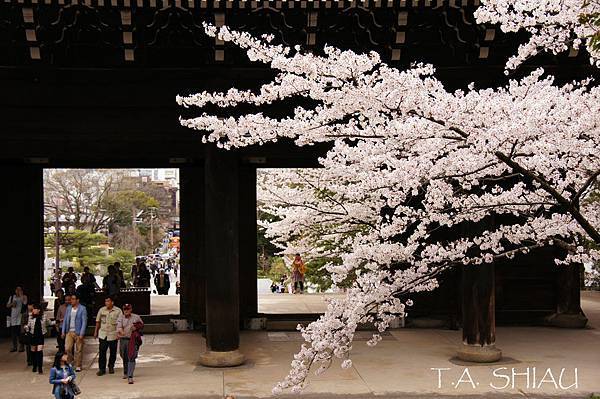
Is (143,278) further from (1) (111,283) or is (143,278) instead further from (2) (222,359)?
(2) (222,359)

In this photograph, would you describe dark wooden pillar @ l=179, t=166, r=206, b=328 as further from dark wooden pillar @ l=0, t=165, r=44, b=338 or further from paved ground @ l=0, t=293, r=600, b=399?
dark wooden pillar @ l=0, t=165, r=44, b=338

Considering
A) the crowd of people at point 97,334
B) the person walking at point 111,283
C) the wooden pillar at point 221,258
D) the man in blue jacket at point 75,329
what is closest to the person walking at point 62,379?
the crowd of people at point 97,334

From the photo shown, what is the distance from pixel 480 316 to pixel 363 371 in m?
2.44

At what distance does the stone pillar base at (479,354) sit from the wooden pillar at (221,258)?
4.05 m

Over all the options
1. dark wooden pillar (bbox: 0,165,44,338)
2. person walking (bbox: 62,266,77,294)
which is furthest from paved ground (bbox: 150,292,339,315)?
dark wooden pillar (bbox: 0,165,44,338)

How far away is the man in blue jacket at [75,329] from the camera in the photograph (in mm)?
11961

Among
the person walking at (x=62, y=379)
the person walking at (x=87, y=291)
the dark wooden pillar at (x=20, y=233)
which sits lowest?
the person walking at (x=62, y=379)

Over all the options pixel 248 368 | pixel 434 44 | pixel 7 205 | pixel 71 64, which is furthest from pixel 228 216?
pixel 7 205

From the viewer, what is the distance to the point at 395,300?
772 centimetres

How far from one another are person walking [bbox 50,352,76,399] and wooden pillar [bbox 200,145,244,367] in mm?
3420

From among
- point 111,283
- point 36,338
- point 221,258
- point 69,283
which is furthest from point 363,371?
point 69,283

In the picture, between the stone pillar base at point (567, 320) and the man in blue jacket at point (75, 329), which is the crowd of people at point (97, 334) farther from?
the stone pillar base at point (567, 320)

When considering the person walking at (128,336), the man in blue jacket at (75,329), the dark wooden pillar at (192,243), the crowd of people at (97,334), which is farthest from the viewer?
the dark wooden pillar at (192,243)

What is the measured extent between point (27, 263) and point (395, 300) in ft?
36.7
